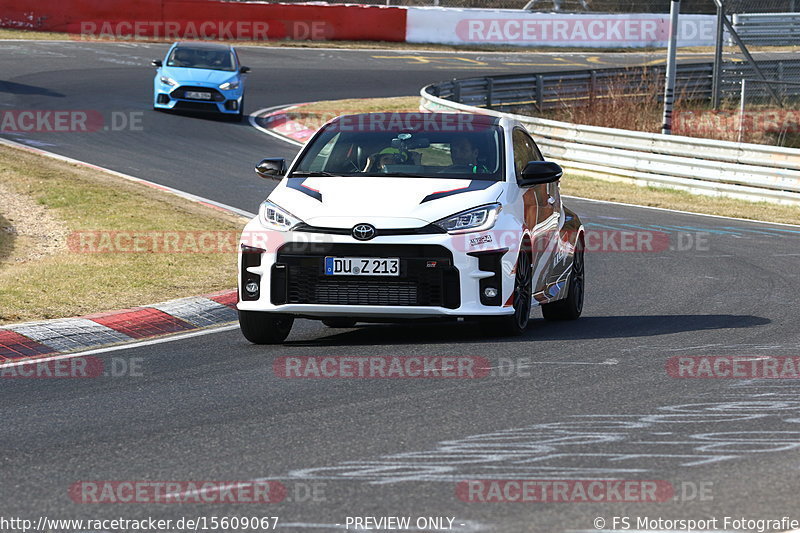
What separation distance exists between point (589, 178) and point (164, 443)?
19413 millimetres

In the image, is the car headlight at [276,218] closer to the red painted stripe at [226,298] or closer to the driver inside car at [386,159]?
the driver inside car at [386,159]

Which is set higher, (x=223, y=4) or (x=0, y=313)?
(x=223, y=4)

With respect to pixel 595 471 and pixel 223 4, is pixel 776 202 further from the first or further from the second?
pixel 223 4

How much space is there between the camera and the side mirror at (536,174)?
10.1 m

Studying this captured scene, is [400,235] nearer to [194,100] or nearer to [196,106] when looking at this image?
[194,100]

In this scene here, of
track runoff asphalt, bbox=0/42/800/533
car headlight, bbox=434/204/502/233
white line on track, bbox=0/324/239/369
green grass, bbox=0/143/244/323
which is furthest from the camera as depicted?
green grass, bbox=0/143/244/323

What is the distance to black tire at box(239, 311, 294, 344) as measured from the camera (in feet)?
31.6

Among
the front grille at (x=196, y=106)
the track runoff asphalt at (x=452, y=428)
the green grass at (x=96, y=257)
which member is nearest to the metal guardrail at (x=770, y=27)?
the front grille at (x=196, y=106)

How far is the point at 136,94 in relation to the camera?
104 feet

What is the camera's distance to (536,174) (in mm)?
10070

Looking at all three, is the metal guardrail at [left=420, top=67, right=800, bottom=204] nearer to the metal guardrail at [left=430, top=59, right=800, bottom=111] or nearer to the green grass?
the metal guardrail at [left=430, top=59, right=800, bottom=111]

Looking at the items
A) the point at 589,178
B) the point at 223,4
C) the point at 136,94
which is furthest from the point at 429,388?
the point at 223,4

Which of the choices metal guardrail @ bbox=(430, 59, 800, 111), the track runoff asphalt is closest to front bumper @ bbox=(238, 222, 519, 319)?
the track runoff asphalt

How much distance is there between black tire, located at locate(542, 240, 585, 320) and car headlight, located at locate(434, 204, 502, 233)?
1792 millimetres
